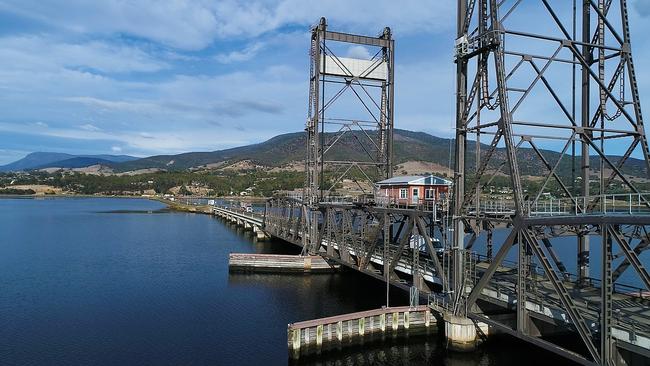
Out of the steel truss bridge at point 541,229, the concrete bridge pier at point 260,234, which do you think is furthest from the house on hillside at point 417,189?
the concrete bridge pier at point 260,234

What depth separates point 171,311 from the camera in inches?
1300

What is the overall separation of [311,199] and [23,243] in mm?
45581

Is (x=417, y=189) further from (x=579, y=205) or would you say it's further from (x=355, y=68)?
(x=355, y=68)

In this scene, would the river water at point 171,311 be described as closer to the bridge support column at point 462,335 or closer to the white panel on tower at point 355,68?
the bridge support column at point 462,335

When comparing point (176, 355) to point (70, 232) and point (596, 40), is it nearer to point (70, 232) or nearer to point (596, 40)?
point (596, 40)

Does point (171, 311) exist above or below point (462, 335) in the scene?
below

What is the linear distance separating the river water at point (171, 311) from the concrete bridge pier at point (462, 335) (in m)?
0.54

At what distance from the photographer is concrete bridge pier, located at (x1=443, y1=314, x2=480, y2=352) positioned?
2425 centimetres

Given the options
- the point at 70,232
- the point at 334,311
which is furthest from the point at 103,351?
the point at 70,232

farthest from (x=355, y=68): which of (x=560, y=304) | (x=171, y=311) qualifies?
(x=560, y=304)

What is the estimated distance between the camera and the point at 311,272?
45.2 meters

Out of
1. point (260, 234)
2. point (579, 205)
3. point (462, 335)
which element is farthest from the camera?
point (260, 234)

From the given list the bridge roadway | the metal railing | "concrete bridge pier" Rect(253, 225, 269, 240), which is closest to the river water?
the bridge roadway

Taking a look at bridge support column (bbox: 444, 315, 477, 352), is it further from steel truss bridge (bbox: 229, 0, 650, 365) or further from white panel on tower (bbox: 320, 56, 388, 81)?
white panel on tower (bbox: 320, 56, 388, 81)
